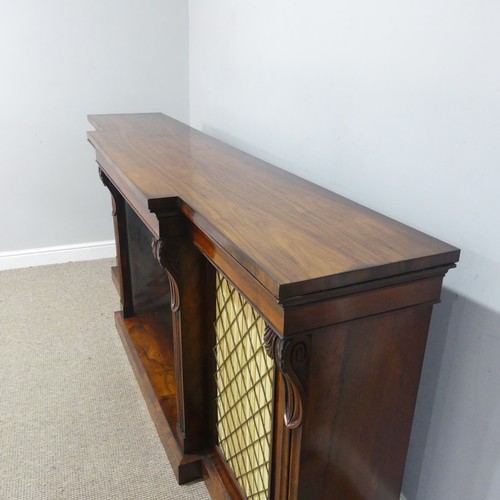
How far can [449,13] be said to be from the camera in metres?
0.87

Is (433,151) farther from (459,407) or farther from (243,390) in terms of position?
(243,390)

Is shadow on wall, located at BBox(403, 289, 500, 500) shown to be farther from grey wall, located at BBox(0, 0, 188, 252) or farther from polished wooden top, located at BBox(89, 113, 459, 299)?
grey wall, located at BBox(0, 0, 188, 252)

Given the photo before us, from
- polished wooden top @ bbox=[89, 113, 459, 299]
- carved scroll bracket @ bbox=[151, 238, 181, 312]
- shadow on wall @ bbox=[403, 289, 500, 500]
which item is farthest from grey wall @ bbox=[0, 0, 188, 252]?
shadow on wall @ bbox=[403, 289, 500, 500]

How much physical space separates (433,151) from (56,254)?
2.26 m

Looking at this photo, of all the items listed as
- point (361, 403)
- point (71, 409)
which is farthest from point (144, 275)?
point (361, 403)

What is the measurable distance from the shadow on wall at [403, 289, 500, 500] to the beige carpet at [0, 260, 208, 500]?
0.61 metres

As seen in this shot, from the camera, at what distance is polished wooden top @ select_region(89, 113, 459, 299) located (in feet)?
2.39

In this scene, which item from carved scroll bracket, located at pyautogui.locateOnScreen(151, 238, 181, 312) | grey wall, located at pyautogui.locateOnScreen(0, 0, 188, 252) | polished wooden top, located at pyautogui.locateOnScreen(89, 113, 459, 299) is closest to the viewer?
polished wooden top, located at pyautogui.locateOnScreen(89, 113, 459, 299)

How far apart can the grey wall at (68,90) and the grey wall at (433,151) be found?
1314mm

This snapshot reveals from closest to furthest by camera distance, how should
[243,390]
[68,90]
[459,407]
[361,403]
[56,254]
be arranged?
[361,403] → [459,407] → [243,390] → [68,90] → [56,254]

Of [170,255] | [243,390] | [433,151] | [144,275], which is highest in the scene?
[433,151]

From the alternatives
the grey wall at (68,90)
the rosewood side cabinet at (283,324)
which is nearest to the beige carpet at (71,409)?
the rosewood side cabinet at (283,324)

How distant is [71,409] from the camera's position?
5.32 feet

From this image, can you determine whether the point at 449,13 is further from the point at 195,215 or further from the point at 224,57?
the point at 224,57
